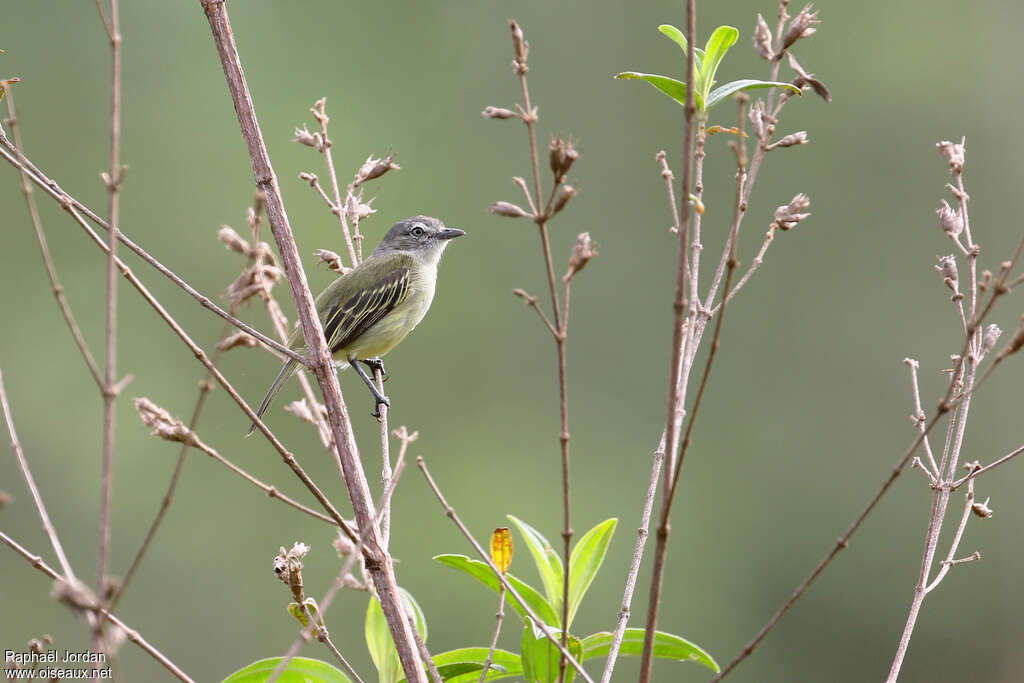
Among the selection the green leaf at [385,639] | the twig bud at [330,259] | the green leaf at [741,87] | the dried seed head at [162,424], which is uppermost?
the green leaf at [741,87]

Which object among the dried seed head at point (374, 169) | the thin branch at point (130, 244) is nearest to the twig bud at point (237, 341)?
the thin branch at point (130, 244)

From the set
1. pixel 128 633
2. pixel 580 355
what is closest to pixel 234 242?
pixel 128 633

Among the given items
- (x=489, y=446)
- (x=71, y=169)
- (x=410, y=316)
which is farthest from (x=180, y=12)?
(x=410, y=316)

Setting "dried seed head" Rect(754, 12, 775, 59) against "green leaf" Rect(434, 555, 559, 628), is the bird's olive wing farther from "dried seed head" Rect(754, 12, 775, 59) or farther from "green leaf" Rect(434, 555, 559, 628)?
"dried seed head" Rect(754, 12, 775, 59)

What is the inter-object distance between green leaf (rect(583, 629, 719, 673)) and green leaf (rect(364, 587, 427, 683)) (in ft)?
1.18

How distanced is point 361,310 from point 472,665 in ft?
10.3

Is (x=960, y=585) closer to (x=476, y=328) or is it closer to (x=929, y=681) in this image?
(x=929, y=681)

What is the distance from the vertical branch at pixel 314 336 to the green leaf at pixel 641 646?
0.44 metres

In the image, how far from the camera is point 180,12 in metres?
21.3

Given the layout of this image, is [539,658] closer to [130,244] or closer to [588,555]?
[588,555]

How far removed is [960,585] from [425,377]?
8.69 m

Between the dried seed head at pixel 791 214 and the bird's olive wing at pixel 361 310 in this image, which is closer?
the dried seed head at pixel 791 214

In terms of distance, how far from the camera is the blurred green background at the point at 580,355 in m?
17.0

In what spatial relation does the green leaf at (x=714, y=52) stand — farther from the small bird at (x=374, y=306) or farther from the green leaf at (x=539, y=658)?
the small bird at (x=374, y=306)
